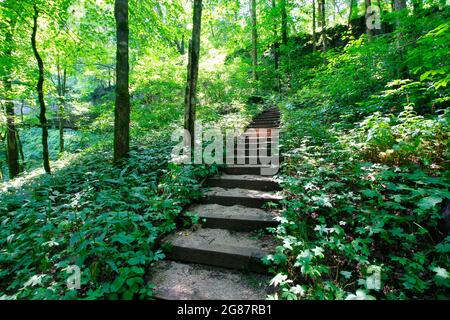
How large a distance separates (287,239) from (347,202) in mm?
1049

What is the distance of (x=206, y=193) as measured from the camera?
396cm

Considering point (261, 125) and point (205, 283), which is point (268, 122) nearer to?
point (261, 125)

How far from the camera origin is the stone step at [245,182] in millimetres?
3900

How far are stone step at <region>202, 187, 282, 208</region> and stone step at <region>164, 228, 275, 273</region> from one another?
0.64m

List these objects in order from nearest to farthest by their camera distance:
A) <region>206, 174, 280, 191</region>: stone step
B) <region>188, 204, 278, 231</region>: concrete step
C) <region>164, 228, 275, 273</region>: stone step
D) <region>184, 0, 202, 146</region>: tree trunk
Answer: <region>164, 228, 275, 273</region>: stone step → <region>188, 204, 278, 231</region>: concrete step → <region>206, 174, 280, 191</region>: stone step → <region>184, 0, 202, 146</region>: tree trunk

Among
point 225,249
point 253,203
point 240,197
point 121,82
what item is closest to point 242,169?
point 240,197

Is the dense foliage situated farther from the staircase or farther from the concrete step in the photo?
the concrete step

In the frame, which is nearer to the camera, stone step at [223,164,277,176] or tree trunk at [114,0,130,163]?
stone step at [223,164,277,176]

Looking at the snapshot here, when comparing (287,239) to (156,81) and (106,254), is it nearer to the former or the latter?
(106,254)

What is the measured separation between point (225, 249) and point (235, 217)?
62 centimetres

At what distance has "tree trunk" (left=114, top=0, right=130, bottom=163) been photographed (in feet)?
15.5

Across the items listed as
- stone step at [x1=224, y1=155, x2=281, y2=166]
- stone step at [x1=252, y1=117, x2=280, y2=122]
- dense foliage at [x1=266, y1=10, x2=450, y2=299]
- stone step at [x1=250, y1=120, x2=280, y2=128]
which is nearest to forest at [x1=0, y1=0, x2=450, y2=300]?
dense foliage at [x1=266, y1=10, x2=450, y2=299]

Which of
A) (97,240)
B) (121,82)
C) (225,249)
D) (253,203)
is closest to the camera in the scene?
(97,240)

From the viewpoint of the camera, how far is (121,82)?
4891mm
